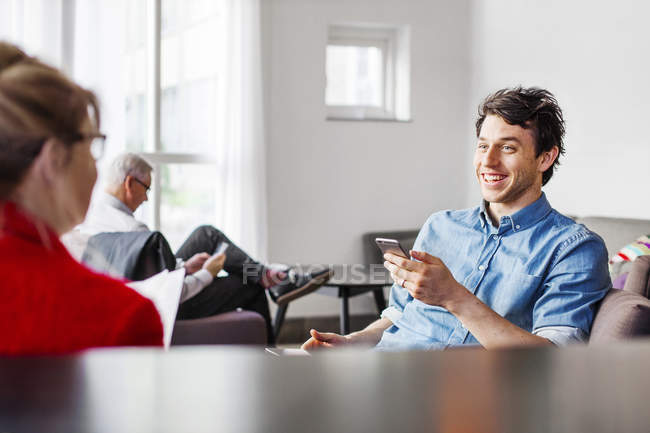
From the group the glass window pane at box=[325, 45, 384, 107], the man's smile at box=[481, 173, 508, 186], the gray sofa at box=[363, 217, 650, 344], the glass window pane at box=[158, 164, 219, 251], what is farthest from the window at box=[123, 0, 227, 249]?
the man's smile at box=[481, 173, 508, 186]

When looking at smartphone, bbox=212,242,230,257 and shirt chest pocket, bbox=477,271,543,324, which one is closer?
shirt chest pocket, bbox=477,271,543,324

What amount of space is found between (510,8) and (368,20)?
88cm

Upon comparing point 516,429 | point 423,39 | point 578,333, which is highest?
point 423,39

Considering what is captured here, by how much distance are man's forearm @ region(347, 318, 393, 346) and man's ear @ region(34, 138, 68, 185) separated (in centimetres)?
96

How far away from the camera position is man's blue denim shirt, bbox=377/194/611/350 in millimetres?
1135

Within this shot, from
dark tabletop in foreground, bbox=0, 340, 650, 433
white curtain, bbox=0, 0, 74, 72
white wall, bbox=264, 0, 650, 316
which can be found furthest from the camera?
white wall, bbox=264, 0, 650, 316

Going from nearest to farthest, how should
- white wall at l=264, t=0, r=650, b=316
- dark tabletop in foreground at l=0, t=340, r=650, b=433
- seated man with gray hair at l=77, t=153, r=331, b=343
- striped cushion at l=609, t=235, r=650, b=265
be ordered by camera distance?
dark tabletop in foreground at l=0, t=340, r=650, b=433 < striped cushion at l=609, t=235, r=650, b=265 < seated man with gray hair at l=77, t=153, r=331, b=343 < white wall at l=264, t=0, r=650, b=316

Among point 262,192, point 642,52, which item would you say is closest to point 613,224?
point 642,52

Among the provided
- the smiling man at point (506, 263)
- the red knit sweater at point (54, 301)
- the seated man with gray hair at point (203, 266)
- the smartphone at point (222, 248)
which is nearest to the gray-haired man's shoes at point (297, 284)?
the seated man with gray hair at point (203, 266)

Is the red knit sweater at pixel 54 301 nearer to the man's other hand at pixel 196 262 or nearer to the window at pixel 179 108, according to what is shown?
the man's other hand at pixel 196 262

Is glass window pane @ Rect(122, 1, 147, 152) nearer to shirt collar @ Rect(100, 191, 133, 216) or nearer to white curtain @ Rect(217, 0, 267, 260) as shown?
white curtain @ Rect(217, 0, 267, 260)

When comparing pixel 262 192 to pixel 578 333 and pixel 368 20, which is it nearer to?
pixel 368 20

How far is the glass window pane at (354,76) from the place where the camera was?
13.6ft

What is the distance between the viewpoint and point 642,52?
273 cm
